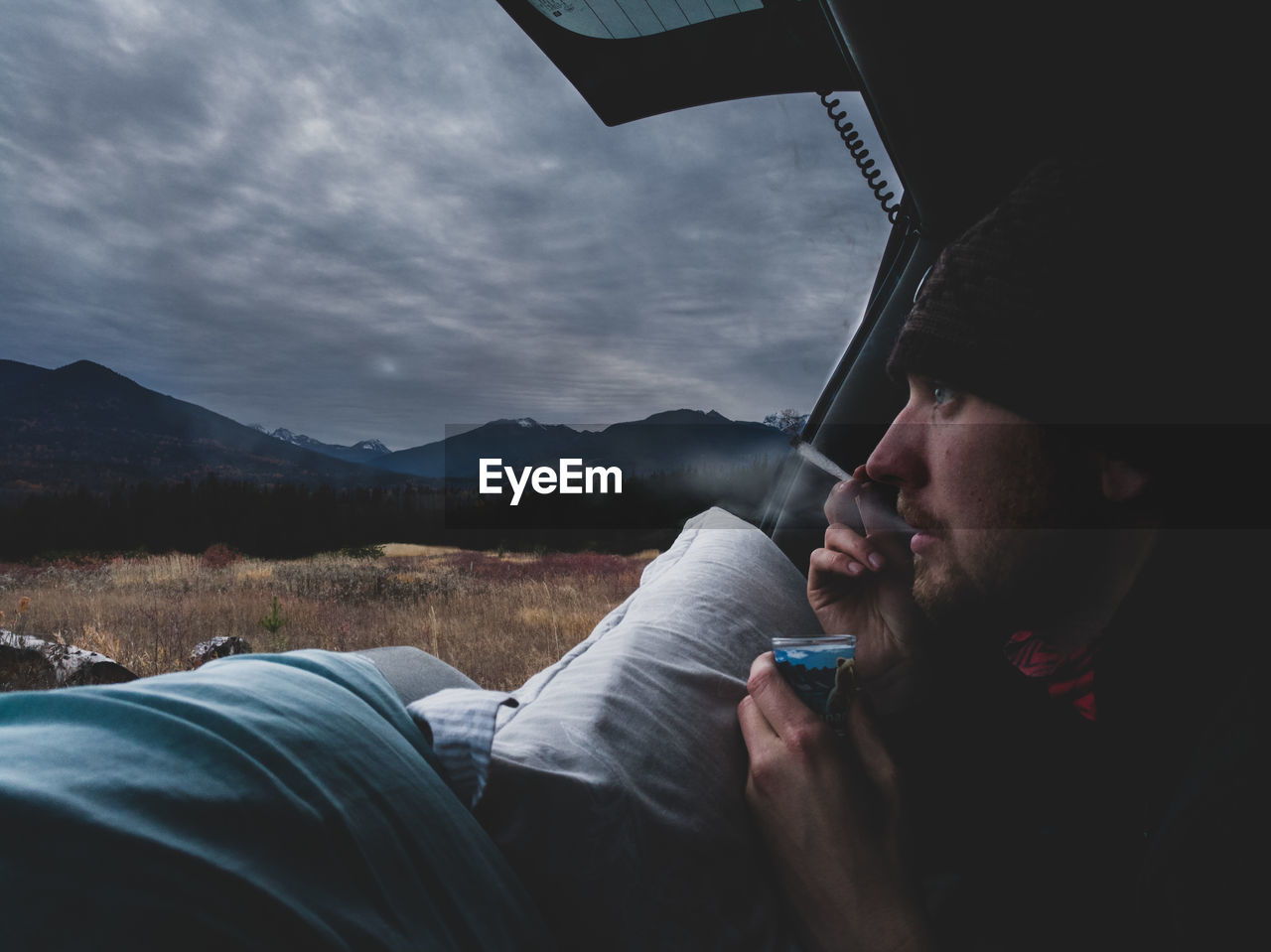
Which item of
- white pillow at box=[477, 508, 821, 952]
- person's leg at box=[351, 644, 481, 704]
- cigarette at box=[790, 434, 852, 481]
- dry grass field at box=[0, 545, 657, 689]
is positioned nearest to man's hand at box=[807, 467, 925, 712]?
white pillow at box=[477, 508, 821, 952]

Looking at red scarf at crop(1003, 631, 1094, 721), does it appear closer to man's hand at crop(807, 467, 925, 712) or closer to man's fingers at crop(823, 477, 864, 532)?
man's hand at crop(807, 467, 925, 712)

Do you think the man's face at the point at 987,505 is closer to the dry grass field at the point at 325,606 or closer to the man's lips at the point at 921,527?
the man's lips at the point at 921,527

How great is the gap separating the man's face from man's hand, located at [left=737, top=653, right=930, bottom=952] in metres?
0.36

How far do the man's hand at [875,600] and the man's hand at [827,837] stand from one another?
1.28 ft

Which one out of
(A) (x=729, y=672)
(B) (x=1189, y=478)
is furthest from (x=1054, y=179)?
(A) (x=729, y=672)

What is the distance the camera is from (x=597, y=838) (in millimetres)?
607

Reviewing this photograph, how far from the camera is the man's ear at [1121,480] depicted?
2.78 feet

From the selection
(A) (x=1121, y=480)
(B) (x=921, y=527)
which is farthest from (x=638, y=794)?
(A) (x=1121, y=480)

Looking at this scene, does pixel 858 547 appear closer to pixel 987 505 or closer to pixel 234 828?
pixel 987 505

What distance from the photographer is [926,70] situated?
4.08 ft

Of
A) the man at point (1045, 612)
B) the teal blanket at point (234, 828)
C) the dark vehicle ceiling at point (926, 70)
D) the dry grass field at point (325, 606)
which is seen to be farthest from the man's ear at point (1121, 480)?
the dry grass field at point (325, 606)

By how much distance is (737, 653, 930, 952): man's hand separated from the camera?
2.52 ft

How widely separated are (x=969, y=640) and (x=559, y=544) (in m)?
3.50

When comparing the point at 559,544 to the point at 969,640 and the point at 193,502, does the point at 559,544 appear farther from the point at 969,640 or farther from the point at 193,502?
the point at 969,640
